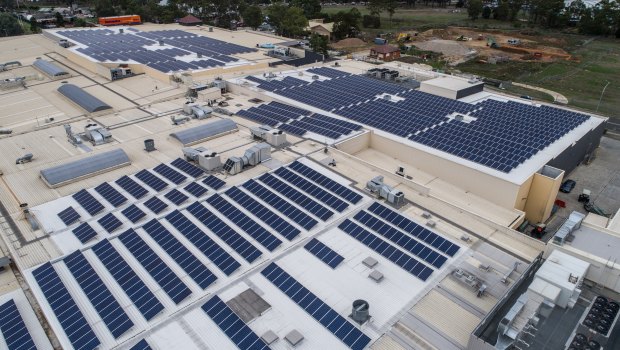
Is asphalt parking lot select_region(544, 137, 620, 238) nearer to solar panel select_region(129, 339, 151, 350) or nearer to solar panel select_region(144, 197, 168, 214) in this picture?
solar panel select_region(144, 197, 168, 214)

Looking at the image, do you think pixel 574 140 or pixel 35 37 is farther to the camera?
pixel 35 37

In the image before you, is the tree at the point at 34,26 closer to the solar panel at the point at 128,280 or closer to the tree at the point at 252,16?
the tree at the point at 252,16

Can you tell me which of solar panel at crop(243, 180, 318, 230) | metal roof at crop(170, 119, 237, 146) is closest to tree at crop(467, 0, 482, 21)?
metal roof at crop(170, 119, 237, 146)

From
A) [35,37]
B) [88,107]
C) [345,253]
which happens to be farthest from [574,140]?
[35,37]

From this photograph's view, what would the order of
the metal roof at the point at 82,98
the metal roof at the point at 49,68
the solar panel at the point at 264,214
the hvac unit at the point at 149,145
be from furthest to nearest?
the metal roof at the point at 49,68 < the metal roof at the point at 82,98 < the hvac unit at the point at 149,145 < the solar panel at the point at 264,214

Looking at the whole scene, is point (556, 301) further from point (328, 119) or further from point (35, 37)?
point (35, 37)

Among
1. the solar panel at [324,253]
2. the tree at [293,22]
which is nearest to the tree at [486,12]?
the tree at [293,22]
